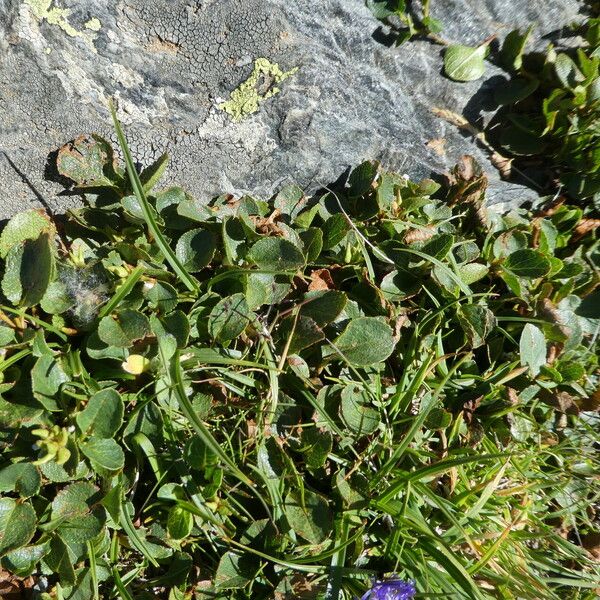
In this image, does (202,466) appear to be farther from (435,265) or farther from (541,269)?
(541,269)

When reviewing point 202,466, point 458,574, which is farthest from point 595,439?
point 202,466

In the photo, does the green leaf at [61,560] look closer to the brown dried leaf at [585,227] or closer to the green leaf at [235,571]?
the green leaf at [235,571]

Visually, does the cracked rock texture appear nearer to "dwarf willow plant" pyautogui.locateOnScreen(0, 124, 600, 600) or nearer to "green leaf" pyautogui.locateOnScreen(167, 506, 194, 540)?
"dwarf willow plant" pyautogui.locateOnScreen(0, 124, 600, 600)

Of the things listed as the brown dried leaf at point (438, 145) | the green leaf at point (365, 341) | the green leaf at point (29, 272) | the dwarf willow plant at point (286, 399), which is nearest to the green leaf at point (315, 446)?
the dwarf willow plant at point (286, 399)

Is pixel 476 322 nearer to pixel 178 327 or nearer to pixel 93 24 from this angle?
pixel 178 327

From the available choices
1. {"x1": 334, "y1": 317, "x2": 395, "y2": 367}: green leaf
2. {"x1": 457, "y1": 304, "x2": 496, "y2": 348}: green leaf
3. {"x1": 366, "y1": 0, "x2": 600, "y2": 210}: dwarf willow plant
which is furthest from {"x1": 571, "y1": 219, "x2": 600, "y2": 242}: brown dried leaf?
{"x1": 334, "y1": 317, "x2": 395, "y2": 367}: green leaf
